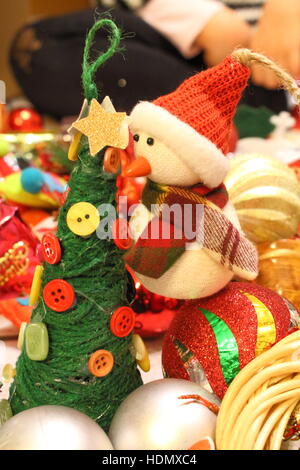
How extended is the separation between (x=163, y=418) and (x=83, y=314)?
0.38 ft


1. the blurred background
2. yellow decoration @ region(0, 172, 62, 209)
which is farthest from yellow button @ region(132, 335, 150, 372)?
the blurred background

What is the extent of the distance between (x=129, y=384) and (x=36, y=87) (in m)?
1.59

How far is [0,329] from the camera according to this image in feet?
2.89

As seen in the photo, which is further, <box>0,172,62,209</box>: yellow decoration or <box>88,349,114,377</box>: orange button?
<box>0,172,62,209</box>: yellow decoration

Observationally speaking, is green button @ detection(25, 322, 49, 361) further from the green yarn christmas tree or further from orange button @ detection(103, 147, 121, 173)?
orange button @ detection(103, 147, 121, 173)

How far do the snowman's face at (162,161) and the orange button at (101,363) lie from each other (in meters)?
0.17

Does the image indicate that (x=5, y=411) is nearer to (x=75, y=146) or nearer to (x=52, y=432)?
(x=52, y=432)

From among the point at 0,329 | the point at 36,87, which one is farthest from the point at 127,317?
the point at 36,87

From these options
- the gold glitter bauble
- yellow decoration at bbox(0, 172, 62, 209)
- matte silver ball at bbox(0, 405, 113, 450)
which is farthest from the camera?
yellow decoration at bbox(0, 172, 62, 209)

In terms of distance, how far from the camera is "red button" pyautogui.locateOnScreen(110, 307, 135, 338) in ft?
1.92

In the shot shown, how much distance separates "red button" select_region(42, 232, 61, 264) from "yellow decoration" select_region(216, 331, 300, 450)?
0.63 ft

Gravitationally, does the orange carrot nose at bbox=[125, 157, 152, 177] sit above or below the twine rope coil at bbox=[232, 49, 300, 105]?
below

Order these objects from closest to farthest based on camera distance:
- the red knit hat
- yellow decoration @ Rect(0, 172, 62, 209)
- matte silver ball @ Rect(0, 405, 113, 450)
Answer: matte silver ball @ Rect(0, 405, 113, 450)
the red knit hat
yellow decoration @ Rect(0, 172, 62, 209)

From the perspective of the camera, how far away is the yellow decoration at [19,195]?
1154mm
